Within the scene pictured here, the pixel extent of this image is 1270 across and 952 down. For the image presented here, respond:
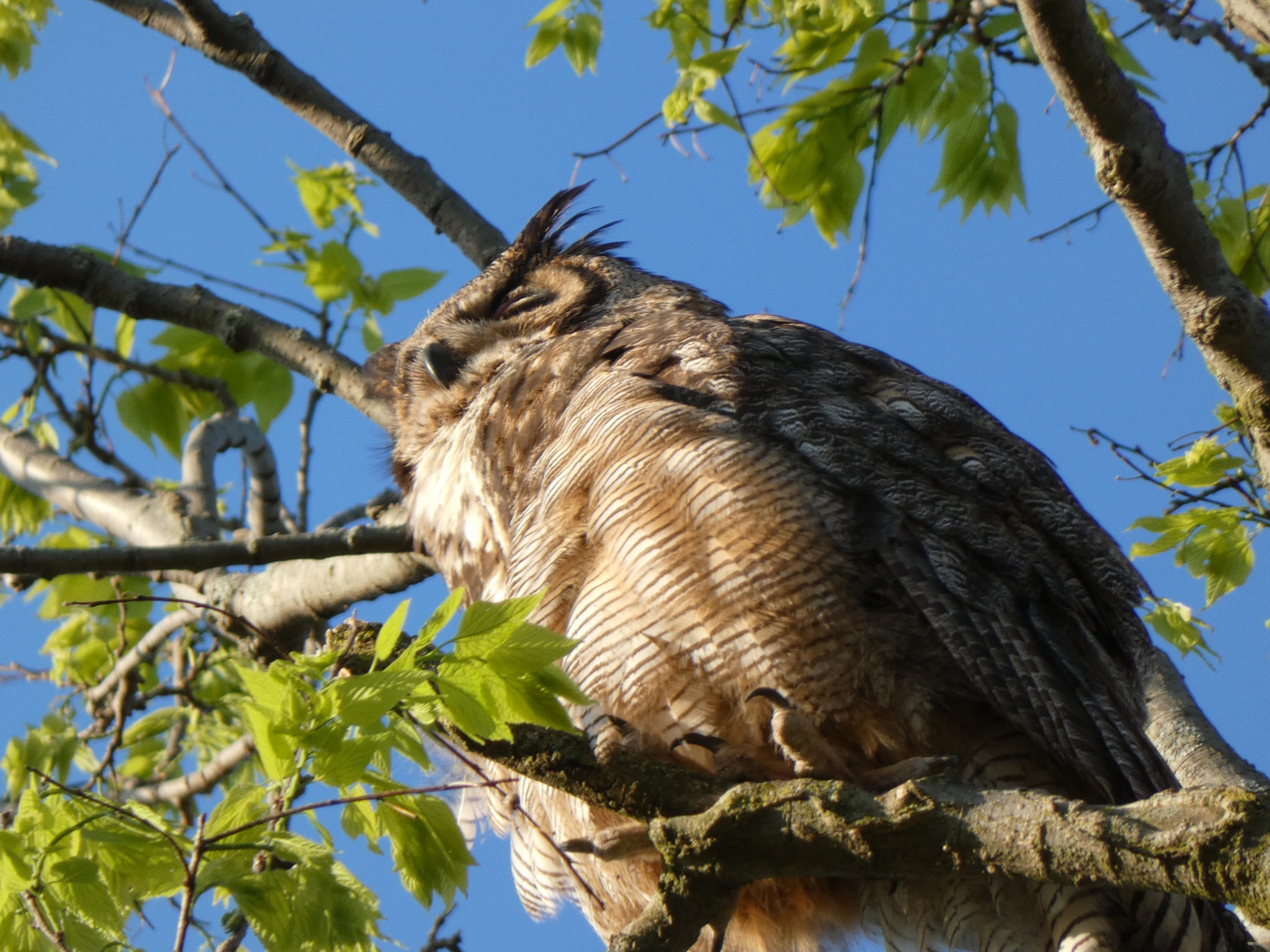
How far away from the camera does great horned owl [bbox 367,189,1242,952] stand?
2115 millimetres

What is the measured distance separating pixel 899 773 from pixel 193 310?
2.88 metres

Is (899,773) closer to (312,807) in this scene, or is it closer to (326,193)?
(312,807)

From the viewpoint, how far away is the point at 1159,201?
2312 mm

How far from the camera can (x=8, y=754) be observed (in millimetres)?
3516

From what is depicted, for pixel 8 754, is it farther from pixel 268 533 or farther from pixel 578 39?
pixel 578 39

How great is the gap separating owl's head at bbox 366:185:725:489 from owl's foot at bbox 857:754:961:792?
1.79 meters

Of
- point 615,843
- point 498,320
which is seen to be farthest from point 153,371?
point 615,843

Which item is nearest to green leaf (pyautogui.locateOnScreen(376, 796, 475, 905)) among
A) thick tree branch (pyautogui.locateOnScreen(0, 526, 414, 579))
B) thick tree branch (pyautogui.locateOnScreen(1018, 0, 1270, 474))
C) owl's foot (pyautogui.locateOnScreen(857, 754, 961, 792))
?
owl's foot (pyautogui.locateOnScreen(857, 754, 961, 792))

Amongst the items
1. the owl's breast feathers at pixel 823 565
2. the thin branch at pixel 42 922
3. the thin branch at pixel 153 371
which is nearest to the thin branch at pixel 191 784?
the thin branch at pixel 153 371

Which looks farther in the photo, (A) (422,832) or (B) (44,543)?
(B) (44,543)

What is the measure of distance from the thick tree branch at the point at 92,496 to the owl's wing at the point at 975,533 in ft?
5.96

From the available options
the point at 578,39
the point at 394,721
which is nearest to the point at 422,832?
the point at 394,721

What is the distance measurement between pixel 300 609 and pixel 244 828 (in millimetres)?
1725

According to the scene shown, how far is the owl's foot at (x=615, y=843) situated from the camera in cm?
207
